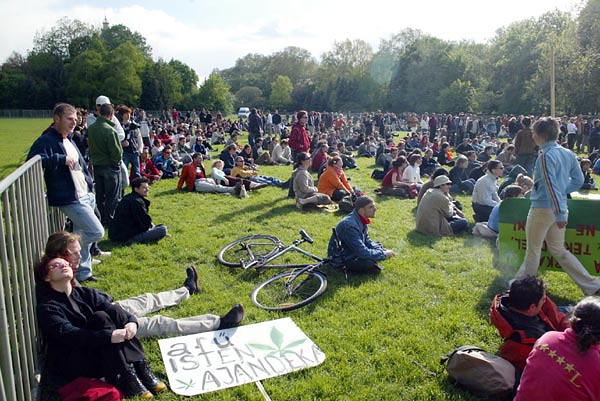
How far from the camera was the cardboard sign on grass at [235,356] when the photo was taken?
416 centimetres

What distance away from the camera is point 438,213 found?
8844 mm

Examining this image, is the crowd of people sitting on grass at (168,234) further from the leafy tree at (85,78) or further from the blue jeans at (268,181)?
the leafy tree at (85,78)

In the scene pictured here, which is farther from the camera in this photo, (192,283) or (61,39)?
(61,39)

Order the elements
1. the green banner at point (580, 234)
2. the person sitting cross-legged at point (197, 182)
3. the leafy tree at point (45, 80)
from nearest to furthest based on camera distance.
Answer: the green banner at point (580, 234) → the person sitting cross-legged at point (197, 182) → the leafy tree at point (45, 80)

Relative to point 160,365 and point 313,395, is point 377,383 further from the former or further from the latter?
point 160,365

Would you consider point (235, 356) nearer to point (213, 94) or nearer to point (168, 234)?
point (168, 234)

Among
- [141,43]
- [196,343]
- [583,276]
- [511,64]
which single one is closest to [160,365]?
[196,343]

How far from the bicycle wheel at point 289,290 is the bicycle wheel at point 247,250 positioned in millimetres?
799

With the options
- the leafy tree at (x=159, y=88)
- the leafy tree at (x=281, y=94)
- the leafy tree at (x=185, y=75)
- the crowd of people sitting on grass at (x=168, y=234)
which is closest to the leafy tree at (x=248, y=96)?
the leafy tree at (x=281, y=94)

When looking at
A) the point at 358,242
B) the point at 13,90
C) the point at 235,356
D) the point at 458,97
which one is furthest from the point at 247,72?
the point at 235,356

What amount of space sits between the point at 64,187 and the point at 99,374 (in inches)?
106

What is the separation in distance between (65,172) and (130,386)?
9.58 ft

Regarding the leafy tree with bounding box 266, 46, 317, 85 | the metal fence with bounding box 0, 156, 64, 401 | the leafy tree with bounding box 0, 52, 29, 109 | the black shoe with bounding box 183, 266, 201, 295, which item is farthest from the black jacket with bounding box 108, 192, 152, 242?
the leafy tree with bounding box 266, 46, 317, 85

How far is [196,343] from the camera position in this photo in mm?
4754
